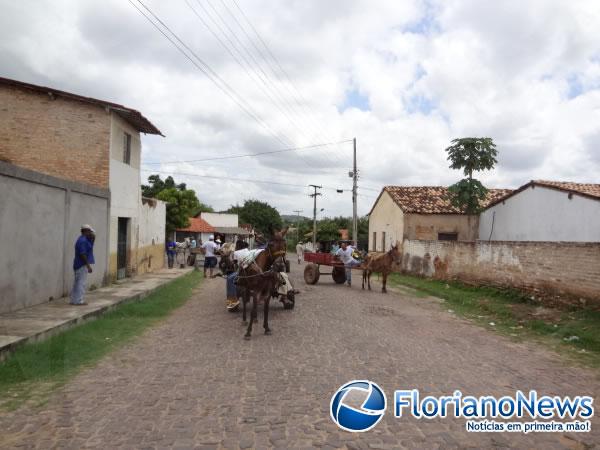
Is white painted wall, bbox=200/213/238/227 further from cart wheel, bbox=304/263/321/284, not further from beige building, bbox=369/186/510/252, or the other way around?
cart wheel, bbox=304/263/321/284

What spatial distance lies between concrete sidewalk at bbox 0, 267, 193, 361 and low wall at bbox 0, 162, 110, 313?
38 centimetres

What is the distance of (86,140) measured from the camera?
48.2 feet

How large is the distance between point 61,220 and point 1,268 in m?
2.90

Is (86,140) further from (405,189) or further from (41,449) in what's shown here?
(405,189)

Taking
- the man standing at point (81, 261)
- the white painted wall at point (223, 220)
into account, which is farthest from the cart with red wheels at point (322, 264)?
the white painted wall at point (223, 220)

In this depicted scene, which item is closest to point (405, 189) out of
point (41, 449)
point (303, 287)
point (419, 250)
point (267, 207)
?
point (419, 250)

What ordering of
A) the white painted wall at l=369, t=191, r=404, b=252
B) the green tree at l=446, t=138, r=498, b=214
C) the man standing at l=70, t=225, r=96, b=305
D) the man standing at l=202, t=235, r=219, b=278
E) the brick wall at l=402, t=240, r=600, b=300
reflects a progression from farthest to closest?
1. the white painted wall at l=369, t=191, r=404, b=252
2. the green tree at l=446, t=138, r=498, b=214
3. the man standing at l=202, t=235, r=219, b=278
4. the brick wall at l=402, t=240, r=600, b=300
5. the man standing at l=70, t=225, r=96, b=305

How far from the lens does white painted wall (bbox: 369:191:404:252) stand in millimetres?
29969

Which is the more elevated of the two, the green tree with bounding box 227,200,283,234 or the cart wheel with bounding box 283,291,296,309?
the green tree with bounding box 227,200,283,234

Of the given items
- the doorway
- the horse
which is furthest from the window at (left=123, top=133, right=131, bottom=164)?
the horse

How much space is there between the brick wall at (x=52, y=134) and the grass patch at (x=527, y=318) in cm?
1172

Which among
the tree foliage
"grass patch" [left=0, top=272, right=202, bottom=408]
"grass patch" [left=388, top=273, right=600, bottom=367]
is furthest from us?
the tree foliage

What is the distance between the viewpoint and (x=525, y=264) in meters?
14.2

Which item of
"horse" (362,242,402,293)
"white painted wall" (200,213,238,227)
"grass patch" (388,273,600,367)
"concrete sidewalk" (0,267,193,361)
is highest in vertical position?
"white painted wall" (200,213,238,227)
